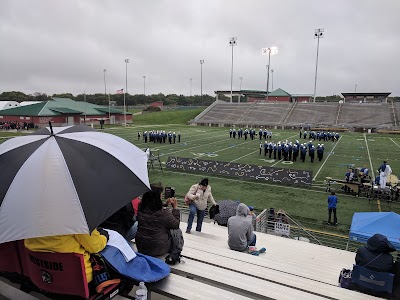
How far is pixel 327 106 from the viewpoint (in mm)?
61312

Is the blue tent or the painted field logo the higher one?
the painted field logo

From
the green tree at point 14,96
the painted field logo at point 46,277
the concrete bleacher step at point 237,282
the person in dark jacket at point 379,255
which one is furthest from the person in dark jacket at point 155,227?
the green tree at point 14,96

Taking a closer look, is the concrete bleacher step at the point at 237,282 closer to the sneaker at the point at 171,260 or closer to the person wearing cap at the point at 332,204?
the sneaker at the point at 171,260

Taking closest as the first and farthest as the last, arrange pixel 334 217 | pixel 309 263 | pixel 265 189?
1. pixel 309 263
2. pixel 334 217
3. pixel 265 189

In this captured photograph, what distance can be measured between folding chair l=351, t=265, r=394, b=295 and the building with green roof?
Result: 49742 mm

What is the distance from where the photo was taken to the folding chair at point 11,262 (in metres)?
3.18

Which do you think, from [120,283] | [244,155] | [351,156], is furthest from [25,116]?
[120,283]

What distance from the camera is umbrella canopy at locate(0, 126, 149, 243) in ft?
8.38

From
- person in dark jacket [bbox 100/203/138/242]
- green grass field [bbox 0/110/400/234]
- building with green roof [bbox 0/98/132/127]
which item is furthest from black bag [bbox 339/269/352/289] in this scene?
building with green roof [bbox 0/98/132/127]

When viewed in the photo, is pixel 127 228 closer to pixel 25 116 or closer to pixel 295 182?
pixel 295 182

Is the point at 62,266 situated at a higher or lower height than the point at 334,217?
higher

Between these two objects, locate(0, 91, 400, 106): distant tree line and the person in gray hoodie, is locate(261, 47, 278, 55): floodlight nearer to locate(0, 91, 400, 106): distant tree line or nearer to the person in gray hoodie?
locate(0, 91, 400, 106): distant tree line

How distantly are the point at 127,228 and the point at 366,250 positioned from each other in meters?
3.12

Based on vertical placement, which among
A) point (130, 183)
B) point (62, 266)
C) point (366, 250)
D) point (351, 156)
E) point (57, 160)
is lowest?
point (351, 156)
